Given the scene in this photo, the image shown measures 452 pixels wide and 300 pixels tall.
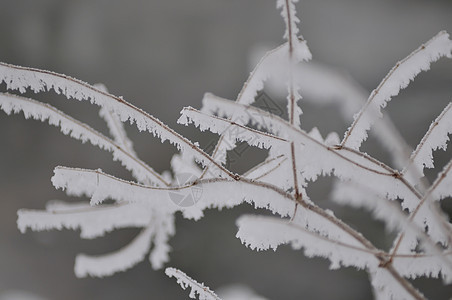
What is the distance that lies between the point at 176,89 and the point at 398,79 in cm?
114

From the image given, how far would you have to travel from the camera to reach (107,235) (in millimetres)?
1206

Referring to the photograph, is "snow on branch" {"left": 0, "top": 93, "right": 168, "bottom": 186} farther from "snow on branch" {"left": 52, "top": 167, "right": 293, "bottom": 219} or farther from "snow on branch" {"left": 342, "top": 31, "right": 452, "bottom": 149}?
"snow on branch" {"left": 342, "top": 31, "right": 452, "bottom": 149}

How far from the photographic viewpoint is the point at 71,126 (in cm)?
24

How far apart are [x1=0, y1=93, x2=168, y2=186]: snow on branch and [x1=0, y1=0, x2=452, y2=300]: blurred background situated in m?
0.90

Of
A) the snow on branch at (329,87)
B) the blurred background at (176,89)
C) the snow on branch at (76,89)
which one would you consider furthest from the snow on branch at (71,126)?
the blurred background at (176,89)

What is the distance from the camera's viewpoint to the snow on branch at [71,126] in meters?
0.22

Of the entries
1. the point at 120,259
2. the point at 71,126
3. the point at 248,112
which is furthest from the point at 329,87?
the point at 120,259

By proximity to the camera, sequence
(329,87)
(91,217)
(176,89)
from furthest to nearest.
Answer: (176,89) → (91,217) → (329,87)

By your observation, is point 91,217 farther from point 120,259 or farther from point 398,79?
point 398,79

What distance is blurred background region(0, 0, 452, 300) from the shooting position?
117 centimetres

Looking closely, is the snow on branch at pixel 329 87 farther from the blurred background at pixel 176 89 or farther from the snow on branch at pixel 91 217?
the blurred background at pixel 176 89

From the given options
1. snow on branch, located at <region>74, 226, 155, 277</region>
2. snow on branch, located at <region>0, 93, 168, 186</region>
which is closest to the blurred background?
snow on branch, located at <region>74, 226, 155, 277</region>

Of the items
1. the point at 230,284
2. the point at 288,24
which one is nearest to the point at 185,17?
the point at 230,284

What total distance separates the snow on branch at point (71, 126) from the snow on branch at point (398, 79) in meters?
0.13
